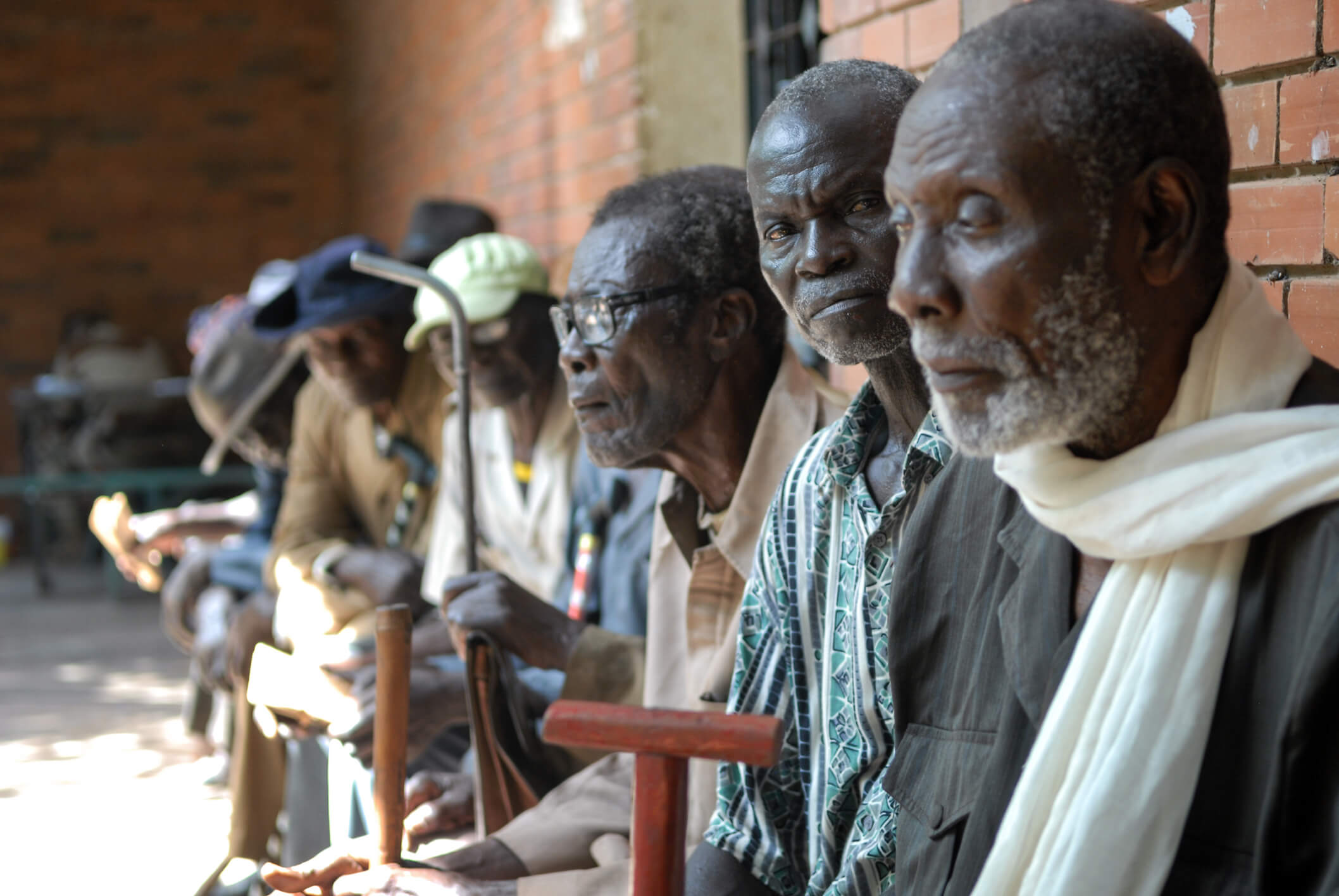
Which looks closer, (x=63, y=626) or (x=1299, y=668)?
(x=1299, y=668)

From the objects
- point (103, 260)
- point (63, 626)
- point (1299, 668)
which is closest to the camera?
point (1299, 668)

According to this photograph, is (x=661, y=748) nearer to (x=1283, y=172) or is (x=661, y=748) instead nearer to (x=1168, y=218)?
(x=1168, y=218)

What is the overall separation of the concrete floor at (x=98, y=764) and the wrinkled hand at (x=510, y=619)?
4.73 feet

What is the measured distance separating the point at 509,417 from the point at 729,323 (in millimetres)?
1234

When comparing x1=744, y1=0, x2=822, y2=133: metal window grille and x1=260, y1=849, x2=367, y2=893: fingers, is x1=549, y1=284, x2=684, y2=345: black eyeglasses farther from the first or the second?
x1=744, y1=0, x2=822, y2=133: metal window grille

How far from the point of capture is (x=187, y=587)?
4629 mm

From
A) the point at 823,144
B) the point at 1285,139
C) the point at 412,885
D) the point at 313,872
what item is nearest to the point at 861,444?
the point at 823,144

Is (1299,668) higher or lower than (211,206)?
lower

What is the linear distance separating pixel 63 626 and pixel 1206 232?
25.2 ft

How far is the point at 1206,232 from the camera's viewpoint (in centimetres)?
112

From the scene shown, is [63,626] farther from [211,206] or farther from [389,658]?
[389,658]

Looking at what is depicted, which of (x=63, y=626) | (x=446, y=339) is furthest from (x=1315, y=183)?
(x=63, y=626)

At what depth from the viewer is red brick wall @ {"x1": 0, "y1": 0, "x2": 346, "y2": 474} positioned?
10.3 m

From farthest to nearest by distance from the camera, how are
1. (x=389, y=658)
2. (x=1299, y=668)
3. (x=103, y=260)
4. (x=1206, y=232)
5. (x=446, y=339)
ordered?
(x=103, y=260)
(x=446, y=339)
(x=389, y=658)
(x=1206, y=232)
(x=1299, y=668)
